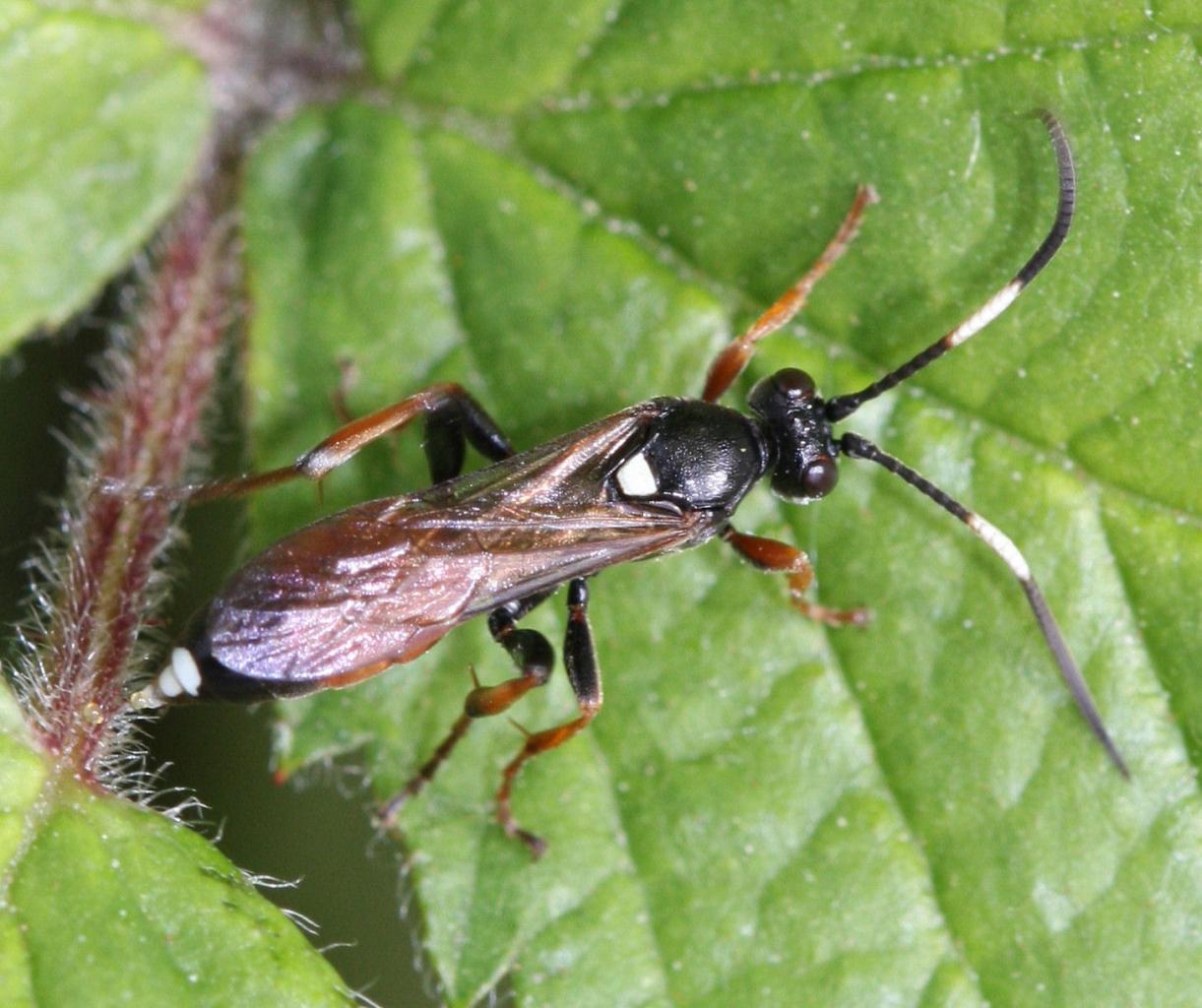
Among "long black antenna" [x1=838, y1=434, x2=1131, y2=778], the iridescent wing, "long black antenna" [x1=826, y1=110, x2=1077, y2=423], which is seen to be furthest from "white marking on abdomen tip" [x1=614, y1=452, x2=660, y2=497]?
"long black antenna" [x1=838, y1=434, x2=1131, y2=778]

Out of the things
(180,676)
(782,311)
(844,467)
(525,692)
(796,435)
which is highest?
(782,311)

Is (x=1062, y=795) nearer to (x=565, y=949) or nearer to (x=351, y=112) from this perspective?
(x=565, y=949)

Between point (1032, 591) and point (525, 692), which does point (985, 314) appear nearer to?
point (1032, 591)

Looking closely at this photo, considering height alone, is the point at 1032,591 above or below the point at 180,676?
above

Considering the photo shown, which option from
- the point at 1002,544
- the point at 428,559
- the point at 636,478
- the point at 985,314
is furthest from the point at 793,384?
the point at 428,559

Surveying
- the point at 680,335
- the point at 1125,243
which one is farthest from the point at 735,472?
the point at 1125,243

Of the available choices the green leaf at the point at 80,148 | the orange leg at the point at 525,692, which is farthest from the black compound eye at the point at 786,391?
the green leaf at the point at 80,148
